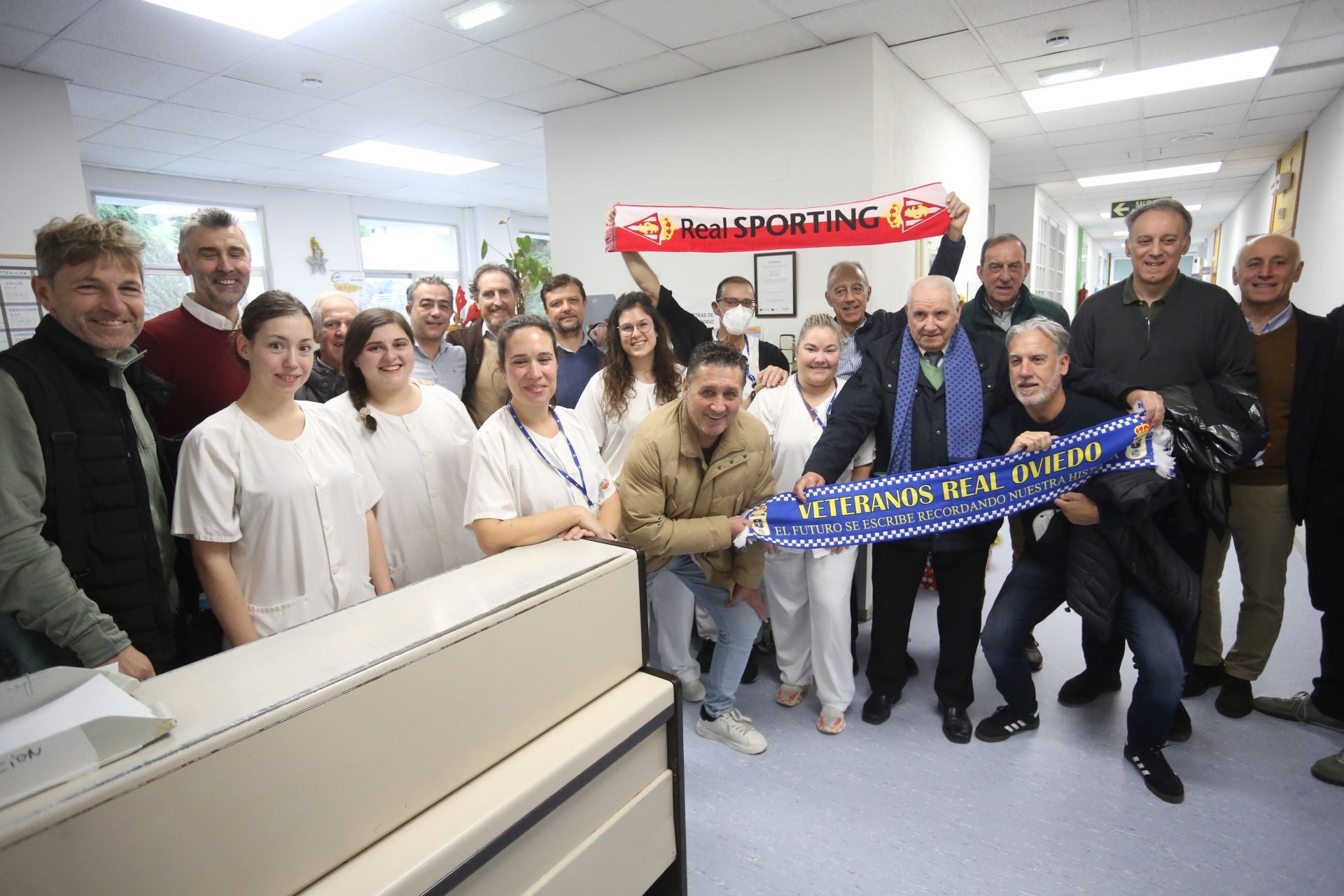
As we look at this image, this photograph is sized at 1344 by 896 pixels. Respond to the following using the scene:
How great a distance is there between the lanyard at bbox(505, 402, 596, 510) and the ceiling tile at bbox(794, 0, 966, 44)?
3.18 m

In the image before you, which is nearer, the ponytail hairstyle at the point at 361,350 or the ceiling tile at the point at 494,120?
the ponytail hairstyle at the point at 361,350

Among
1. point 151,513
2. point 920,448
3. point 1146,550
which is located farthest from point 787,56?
point 151,513

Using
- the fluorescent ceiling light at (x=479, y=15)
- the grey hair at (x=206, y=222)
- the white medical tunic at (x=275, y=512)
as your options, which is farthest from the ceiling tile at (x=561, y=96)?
the white medical tunic at (x=275, y=512)

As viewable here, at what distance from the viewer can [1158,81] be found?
5273 mm

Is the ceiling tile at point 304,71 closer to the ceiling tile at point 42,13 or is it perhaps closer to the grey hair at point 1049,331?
the ceiling tile at point 42,13

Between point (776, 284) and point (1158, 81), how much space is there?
11.6ft

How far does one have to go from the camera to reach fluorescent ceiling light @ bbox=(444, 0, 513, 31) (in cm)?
358

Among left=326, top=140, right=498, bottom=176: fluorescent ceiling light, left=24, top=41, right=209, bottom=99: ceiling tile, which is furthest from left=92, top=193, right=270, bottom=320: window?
left=24, top=41, right=209, bottom=99: ceiling tile

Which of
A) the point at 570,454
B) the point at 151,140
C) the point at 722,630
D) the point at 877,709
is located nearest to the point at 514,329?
the point at 570,454

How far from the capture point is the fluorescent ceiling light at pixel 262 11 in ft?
11.4

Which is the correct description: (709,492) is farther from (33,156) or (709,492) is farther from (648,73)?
(33,156)

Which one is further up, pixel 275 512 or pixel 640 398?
pixel 640 398

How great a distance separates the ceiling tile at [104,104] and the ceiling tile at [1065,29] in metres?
5.79

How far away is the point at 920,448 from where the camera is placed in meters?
2.50
